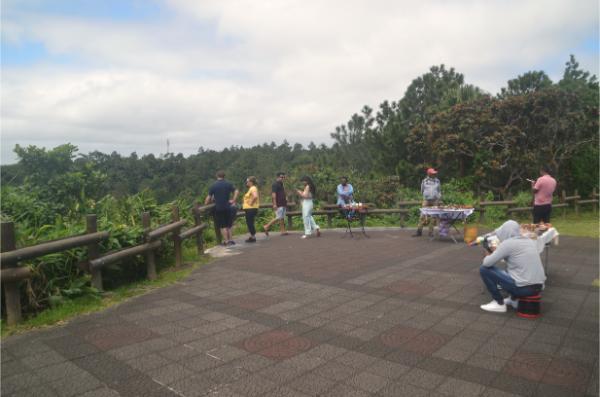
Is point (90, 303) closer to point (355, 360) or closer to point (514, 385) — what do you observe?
point (355, 360)

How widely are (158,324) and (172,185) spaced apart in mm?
46622

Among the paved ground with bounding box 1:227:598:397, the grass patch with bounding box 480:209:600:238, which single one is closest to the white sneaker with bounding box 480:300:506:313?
the paved ground with bounding box 1:227:598:397

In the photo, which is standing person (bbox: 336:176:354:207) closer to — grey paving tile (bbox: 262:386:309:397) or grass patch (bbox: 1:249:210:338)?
grass patch (bbox: 1:249:210:338)

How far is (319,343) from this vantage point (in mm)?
3865

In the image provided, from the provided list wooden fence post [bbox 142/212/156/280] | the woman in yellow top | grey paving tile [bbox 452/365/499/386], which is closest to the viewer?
grey paving tile [bbox 452/365/499/386]

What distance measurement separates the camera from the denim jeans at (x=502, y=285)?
4.51 meters

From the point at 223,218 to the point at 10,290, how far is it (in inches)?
205

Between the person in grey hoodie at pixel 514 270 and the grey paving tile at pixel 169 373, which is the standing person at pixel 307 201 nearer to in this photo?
the person in grey hoodie at pixel 514 270

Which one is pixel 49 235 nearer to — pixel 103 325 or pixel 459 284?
pixel 103 325

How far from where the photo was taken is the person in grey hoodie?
4512 millimetres

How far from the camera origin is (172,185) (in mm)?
48938

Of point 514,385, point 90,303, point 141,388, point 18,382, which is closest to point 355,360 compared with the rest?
point 514,385

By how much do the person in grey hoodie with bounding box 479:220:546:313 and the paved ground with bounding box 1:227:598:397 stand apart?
26 cm

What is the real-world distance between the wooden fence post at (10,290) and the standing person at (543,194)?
8.99m
